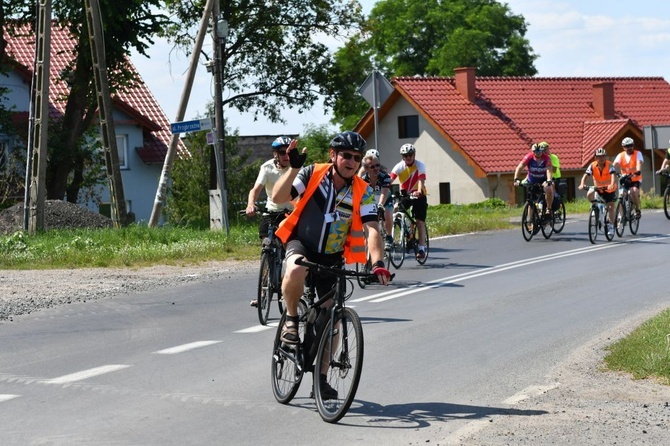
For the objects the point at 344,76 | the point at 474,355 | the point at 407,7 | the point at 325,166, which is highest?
the point at 407,7

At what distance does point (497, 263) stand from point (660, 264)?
2.53 meters

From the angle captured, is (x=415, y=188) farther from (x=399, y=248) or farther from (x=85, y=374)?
(x=85, y=374)

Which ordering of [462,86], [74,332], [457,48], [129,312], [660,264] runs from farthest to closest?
[457,48] → [462,86] → [660,264] → [129,312] → [74,332]

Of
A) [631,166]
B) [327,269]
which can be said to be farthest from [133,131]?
[327,269]

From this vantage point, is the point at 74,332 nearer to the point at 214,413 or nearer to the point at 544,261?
the point at 214,413

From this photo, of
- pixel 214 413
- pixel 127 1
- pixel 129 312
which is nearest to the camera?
pixel 214 413

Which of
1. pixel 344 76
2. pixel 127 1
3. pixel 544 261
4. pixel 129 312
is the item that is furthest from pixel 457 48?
pixel 129 312

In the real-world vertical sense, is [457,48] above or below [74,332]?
above

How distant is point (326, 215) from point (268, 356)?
9.69 ft

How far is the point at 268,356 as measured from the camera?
1164 cm

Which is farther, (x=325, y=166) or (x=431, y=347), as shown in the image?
(x=431, y=347)

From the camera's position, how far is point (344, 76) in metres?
56.8

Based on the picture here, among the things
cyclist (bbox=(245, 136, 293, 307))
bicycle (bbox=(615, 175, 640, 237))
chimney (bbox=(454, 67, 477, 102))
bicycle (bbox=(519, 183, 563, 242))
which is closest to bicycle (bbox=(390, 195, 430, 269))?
bicycle (bbox=(519, 183, 563, 242))

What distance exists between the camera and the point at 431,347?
12.1 m
